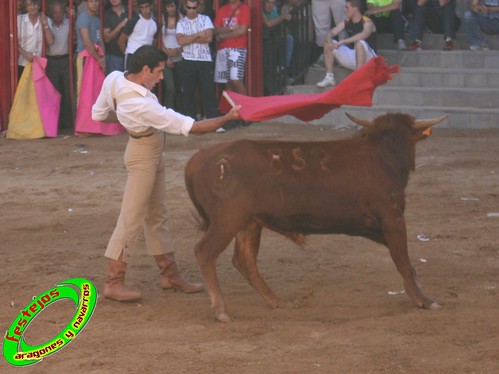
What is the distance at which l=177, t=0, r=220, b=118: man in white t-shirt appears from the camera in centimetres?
1566

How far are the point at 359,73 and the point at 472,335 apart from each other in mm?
1962

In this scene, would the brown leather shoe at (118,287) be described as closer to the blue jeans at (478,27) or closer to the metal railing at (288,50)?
the metal railing at (288,50)

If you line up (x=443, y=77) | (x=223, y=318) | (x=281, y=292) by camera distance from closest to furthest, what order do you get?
(x=223, y=318) < (x=281, y=292) < (x=443, y=77)

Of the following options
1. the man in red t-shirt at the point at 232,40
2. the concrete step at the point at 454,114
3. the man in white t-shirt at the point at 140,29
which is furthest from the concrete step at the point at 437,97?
the man in white t-shirt at the point at 140,29

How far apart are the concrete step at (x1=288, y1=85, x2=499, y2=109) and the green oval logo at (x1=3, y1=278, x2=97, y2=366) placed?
9.32 metres

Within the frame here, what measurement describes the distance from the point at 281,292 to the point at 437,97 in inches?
332

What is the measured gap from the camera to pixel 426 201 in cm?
1122

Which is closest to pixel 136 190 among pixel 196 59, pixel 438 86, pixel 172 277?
pixel 172 277

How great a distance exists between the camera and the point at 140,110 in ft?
24.3

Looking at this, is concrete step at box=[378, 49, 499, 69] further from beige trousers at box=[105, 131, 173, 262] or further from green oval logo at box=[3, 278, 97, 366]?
green oval logo at box=[3, 278, 97, 366]

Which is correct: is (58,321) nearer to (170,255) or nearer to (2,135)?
(170,255)

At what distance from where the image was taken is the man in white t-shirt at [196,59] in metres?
15.7

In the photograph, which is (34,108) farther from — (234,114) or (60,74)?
(234,114)

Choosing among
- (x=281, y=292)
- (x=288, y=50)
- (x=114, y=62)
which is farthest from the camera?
(x=288, y=50)
